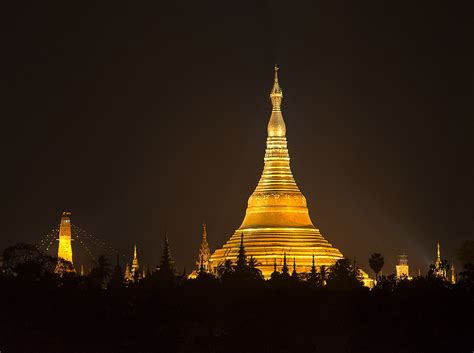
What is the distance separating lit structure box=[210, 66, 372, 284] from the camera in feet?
454

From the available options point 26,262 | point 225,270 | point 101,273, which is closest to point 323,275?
point 225,270

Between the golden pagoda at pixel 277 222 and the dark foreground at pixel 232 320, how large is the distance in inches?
1339

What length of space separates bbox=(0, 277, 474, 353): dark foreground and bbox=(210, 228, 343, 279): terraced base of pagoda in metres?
33.4

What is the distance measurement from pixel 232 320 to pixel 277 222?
40776mm

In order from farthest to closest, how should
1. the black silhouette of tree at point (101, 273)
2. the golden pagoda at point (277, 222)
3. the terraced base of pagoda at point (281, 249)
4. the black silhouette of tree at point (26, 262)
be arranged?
Result: the golden pagoda at point (277, 222) < the terraced base of pagoda at point (281, 249) < the black silhouette of tree at point (101, 273) < the black silhouette of tree at point (26, 262)

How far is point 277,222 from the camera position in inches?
5551

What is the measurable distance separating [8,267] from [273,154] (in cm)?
3081

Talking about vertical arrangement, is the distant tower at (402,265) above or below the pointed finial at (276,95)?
below

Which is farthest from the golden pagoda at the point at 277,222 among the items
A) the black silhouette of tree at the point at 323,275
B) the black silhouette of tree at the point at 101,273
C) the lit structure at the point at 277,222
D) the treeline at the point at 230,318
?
the treeline at the point at 230,318

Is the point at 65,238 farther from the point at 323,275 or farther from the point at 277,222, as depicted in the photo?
the point at 323,275

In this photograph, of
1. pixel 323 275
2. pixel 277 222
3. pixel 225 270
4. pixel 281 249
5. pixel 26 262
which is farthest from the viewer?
pixel 277 222

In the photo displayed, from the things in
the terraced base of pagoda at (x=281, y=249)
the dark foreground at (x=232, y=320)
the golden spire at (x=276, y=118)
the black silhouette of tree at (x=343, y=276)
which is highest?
the golden spire at (x=276, y=118)

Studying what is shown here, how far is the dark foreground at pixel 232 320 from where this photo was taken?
97.9 metres

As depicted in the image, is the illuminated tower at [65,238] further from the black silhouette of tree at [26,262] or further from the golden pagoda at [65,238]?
the black silhouette of tree at [26,262]
